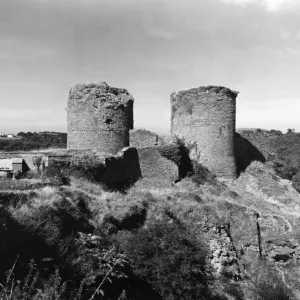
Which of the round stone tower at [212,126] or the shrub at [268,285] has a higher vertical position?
the round stone tower at [212,126]

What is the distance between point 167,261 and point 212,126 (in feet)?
26.0

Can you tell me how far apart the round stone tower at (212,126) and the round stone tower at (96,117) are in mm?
3187

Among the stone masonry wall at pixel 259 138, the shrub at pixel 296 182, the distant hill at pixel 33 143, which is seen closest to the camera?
the stone masonry wall at pixel 259 138

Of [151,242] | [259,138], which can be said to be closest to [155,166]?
[151,242]

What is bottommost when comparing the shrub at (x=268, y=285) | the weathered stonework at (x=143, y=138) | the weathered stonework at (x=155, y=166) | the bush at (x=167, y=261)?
the shrub at (x=268, y=285)

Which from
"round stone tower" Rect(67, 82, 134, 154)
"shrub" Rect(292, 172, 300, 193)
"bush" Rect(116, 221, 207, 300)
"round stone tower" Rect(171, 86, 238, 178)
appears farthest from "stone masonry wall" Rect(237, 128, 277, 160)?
"bush" Rect(116, 221, 207, 300)

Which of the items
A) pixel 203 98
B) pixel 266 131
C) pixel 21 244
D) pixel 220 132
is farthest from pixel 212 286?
pixel 266 131

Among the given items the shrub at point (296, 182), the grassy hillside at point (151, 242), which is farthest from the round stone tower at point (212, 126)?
the shrub at point (296, 182)

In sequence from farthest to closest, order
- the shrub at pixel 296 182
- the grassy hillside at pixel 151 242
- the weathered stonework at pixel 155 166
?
the shrub at pixel 296 182
the weathered stonework at pixel 155 166
the grassy hillside at pixel 151 242

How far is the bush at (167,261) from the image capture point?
34.3ft

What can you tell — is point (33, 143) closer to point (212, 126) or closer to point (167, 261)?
point (212, 126)

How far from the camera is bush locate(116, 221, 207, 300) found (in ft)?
34.3

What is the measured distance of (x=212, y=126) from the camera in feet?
55.8

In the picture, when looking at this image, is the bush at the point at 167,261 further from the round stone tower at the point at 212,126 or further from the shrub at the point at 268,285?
the round stone tower at the point at 212,126
